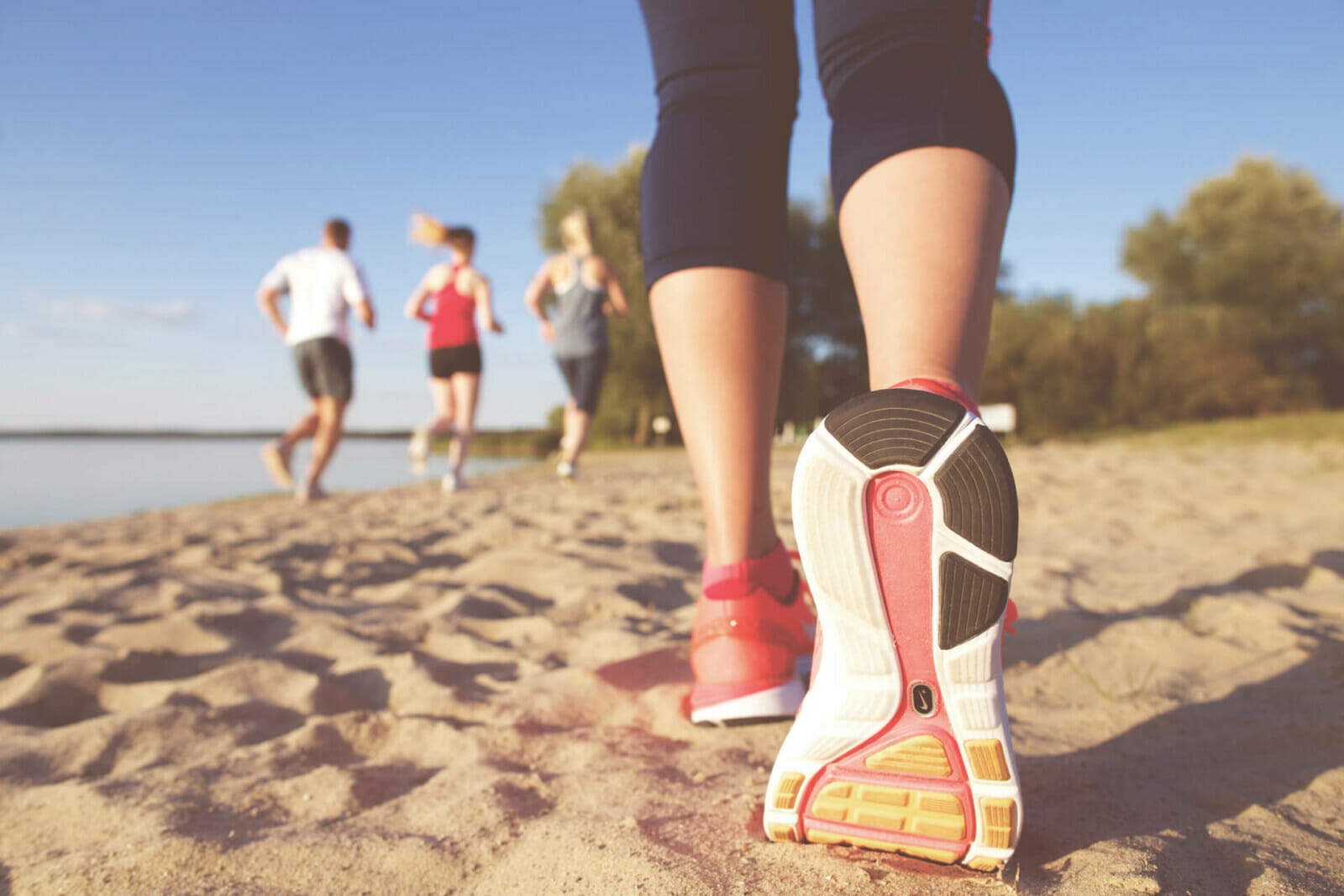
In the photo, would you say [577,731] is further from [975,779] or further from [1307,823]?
[1307,823]

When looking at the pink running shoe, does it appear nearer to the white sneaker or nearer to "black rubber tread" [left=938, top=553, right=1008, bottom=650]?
"black rubber tread" [left=938, top=553, right=1008, bottom=650]

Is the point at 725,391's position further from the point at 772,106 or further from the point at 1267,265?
the point at 1267,265

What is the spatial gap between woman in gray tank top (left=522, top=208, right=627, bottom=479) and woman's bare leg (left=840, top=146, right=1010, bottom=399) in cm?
504

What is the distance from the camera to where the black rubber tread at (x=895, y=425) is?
66 cm

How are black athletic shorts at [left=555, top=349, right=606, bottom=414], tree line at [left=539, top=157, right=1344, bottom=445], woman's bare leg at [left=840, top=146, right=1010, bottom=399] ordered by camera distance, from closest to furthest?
woman's bare leg at [left=840, top=146, right=1010, bottom=399], black athletic shorts at [left=555, top=349, right=606, bottom=414], tree line at [left=539, top=157, right=1344, bottom=445]

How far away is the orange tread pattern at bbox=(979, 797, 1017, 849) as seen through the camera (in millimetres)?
664

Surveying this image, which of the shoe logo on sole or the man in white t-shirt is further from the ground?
the man in white t-shirt

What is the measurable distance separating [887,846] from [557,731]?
1.83 ft

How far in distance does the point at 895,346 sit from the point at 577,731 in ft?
2.26

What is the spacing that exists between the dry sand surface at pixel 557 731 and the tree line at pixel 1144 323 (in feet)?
39.3

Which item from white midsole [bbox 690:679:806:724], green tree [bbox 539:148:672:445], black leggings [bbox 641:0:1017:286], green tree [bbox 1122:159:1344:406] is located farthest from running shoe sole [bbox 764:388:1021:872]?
green tree [bbox 1122:159:1344:406]

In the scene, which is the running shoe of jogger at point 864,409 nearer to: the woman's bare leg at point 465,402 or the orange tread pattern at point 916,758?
the orange tread pattern at point 916,758

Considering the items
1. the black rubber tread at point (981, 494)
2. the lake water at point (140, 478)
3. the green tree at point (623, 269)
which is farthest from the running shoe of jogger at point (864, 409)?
the green tree at point (623, 269)

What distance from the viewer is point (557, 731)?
44.6 inches
